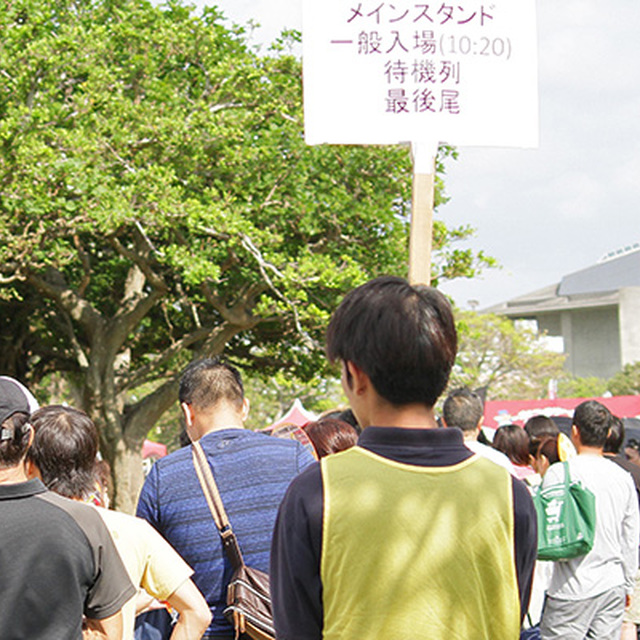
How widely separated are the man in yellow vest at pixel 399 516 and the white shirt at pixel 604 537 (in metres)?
2.77

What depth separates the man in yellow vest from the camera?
1688 mm

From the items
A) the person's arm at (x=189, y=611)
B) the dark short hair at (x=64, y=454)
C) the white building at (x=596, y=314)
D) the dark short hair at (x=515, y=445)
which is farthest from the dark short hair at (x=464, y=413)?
the white building at (x=596, y=314)

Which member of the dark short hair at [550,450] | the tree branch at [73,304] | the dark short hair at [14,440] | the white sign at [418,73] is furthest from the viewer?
the tree branch at [73,304]

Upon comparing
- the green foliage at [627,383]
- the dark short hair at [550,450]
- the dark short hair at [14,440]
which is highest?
the dark short hair at [14,440]

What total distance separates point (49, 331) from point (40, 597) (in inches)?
640

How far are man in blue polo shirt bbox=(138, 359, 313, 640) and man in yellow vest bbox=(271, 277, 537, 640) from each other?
1.29 m

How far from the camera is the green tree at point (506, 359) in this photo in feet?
133

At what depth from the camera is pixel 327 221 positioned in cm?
1481

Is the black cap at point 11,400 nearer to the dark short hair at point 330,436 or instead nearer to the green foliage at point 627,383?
the dark short hair at point 330,436

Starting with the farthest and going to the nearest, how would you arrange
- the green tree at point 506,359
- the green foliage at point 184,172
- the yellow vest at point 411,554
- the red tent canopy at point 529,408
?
1. the green tree at point 506,359
2. the red tent canopy at point 529,408
3. the green foliage at point 184,172
4. the yellow vest at point 411,554

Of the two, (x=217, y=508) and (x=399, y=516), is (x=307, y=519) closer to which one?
(x=399, y=516)

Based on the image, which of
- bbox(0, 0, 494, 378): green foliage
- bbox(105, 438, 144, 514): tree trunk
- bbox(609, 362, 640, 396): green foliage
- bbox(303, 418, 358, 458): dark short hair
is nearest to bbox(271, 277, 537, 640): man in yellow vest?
bbox(303, 418, 358, 458): dark short hair

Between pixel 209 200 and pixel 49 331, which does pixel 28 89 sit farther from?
pixel 49 331

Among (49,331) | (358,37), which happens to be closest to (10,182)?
(49,331)
